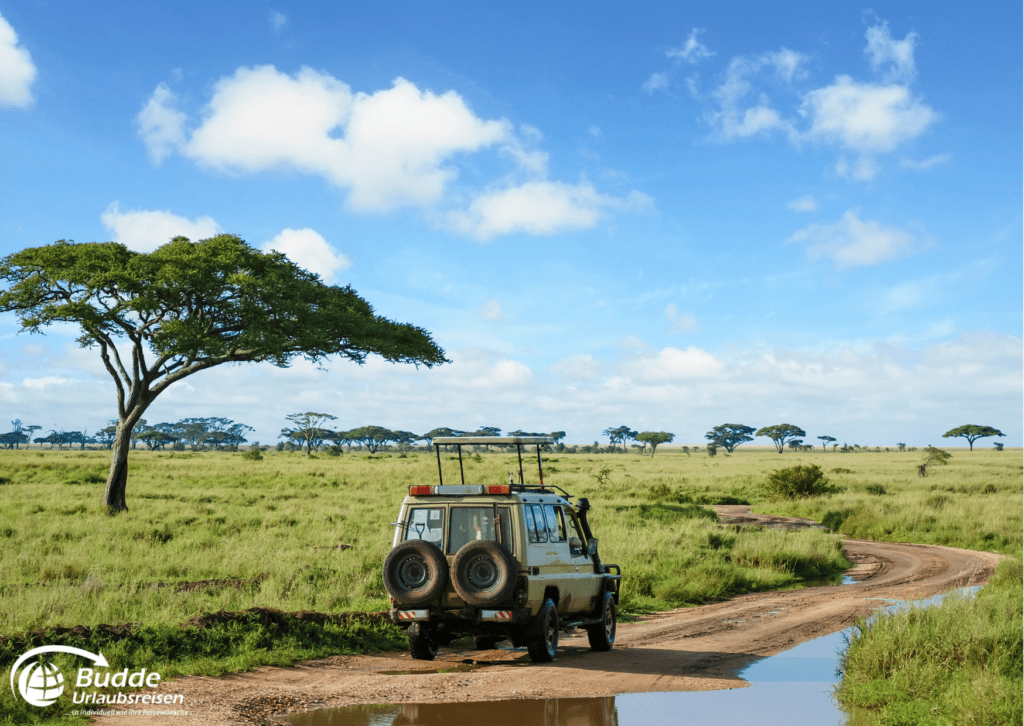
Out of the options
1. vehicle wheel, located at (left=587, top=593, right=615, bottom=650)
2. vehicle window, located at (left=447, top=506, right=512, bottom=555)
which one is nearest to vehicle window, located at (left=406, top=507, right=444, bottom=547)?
vehicle window, located at (left=447, top=506, right=512, bottom=555)

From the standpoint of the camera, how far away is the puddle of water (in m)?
8.03

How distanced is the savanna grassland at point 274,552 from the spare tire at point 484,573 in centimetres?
272

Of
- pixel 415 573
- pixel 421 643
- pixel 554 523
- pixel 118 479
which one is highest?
pixel 554 523

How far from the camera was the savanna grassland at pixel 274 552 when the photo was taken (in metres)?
11.1

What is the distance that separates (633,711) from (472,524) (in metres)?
3.07

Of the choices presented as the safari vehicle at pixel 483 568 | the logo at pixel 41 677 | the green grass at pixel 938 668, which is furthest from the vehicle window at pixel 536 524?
the logo at pixel 41 677

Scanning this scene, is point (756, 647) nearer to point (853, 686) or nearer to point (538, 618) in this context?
point (853, 686)

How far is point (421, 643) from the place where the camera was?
10.9 metres

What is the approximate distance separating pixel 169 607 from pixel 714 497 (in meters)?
33.2

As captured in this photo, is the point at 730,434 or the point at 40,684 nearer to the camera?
the point at 40,684

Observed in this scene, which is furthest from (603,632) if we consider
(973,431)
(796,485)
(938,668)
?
(973,431)

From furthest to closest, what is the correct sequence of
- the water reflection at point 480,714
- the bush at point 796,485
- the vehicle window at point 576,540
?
the bush at point 796,485, the vehicle window at point 576,540, the water reflection at point 480,714

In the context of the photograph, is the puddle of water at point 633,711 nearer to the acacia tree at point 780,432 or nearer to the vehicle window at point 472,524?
the vehicle window at point 472,524

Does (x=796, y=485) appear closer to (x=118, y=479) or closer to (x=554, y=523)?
(x=118, y=479)
